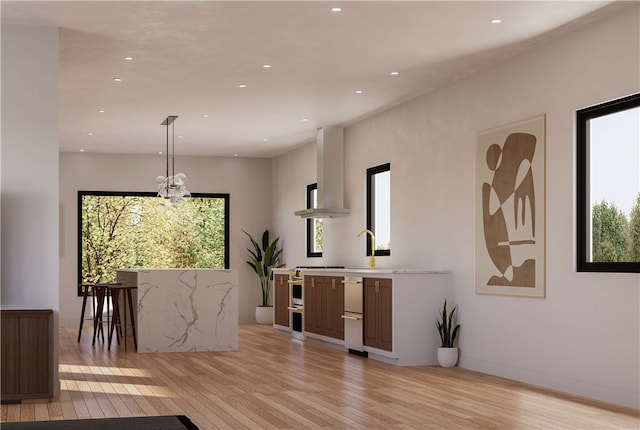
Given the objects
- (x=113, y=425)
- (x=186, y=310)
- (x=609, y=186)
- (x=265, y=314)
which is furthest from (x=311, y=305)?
(x=113, y=425)

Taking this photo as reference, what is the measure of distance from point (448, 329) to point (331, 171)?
3.58m

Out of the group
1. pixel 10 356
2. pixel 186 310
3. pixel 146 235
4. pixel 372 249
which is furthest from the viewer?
pixel 146 235

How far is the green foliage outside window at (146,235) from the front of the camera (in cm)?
1466

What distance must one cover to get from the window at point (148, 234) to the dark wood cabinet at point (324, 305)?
3.88 metres

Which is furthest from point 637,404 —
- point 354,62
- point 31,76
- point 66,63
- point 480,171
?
point 66,63

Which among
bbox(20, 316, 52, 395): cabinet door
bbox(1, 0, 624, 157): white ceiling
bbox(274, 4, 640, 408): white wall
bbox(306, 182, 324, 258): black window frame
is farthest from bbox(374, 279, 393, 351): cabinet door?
bbox(306, 182, 324, 258): black window frame

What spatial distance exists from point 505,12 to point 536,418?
9.23 ft

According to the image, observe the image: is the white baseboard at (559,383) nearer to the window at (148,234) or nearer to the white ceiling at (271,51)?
the white ceiling at (271,51)

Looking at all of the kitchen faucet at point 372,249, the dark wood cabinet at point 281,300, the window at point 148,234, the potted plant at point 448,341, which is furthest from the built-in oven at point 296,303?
the potted plant at point 448,341

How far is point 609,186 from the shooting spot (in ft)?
20.6

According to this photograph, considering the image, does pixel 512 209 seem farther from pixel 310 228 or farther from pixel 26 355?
pixel 310 228

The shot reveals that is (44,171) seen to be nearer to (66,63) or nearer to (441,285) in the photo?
(66,63)

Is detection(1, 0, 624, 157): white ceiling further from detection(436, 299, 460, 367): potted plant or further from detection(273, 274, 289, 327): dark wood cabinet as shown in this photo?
detection(273, 274, 289, 327): dark wood cabinet

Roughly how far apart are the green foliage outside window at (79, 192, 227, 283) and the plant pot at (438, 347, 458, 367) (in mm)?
6927
